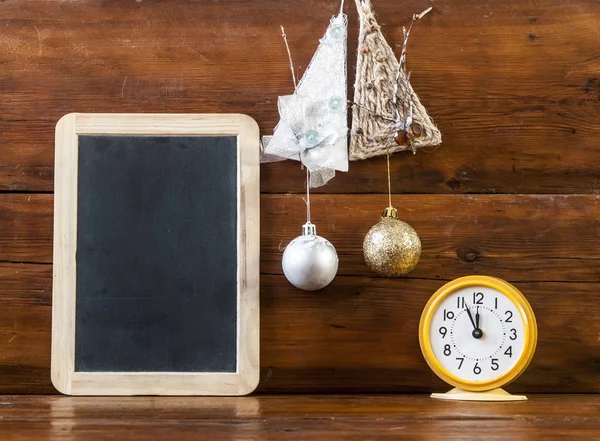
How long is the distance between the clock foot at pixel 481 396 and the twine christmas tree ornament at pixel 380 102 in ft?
1.24

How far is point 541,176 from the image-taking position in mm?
1147

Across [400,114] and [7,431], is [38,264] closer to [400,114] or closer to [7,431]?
[7,431]

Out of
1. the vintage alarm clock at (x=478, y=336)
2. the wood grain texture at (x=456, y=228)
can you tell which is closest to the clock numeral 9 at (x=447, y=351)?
the vintage alarm clock at (x=478, y=336)

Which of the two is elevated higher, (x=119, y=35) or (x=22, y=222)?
(x=119, y=35)

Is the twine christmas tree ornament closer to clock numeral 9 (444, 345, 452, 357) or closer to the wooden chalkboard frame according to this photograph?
the wooden chalkboard frame

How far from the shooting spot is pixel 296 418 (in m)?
0.93

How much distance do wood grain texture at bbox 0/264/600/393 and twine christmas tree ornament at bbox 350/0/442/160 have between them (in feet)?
0.73

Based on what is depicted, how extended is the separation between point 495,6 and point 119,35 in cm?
61

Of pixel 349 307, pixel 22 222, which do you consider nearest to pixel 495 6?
pixel 349 307

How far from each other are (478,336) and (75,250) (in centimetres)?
62

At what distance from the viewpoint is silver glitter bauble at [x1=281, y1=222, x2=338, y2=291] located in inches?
41.0

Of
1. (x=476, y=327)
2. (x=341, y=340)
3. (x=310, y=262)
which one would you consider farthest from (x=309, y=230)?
(x=476, y=327)

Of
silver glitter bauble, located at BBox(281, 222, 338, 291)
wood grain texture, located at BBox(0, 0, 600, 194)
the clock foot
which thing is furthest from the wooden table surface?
wood grain texture, located at BBox(0, 0, 600, 194)

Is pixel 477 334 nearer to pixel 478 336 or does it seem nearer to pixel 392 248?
pixel 478 336
